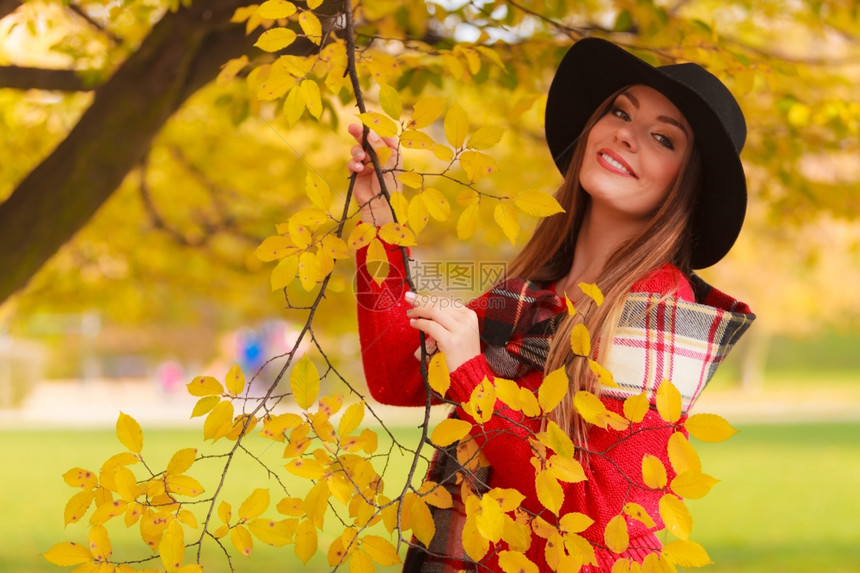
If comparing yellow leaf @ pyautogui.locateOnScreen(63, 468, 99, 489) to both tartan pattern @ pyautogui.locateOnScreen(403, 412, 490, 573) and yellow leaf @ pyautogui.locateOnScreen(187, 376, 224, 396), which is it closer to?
yellow leaf @ pyautogui.locateOnScreen(187, 376, 224, 396)

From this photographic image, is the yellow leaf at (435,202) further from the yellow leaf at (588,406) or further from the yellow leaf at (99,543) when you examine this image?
the yellow leaf at (99,543)

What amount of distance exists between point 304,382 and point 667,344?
2.44ft

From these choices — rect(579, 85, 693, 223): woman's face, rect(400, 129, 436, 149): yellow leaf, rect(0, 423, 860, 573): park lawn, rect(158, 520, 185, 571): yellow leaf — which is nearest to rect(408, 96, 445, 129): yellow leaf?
rect(400, 129, 436, 149): yellow leaf

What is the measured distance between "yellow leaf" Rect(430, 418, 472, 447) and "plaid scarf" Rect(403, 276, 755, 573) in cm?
29

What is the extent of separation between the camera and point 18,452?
37.1ft

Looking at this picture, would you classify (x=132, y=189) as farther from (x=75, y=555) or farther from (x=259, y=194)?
(x=75, y=555)

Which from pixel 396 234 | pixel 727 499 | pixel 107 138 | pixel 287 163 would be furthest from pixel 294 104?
pixel 727 499

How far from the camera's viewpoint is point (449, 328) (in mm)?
1519

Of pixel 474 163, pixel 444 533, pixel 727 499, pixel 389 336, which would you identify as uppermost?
pixel 474 163

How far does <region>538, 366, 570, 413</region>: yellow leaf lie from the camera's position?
1205mm

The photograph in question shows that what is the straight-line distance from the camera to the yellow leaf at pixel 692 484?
1169mm

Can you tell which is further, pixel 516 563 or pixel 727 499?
pixel 727 499

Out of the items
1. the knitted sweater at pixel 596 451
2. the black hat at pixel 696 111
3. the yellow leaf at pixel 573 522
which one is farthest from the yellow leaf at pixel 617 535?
the black hat at pixel 696 111

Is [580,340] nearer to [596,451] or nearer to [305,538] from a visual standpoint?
[596,451]
